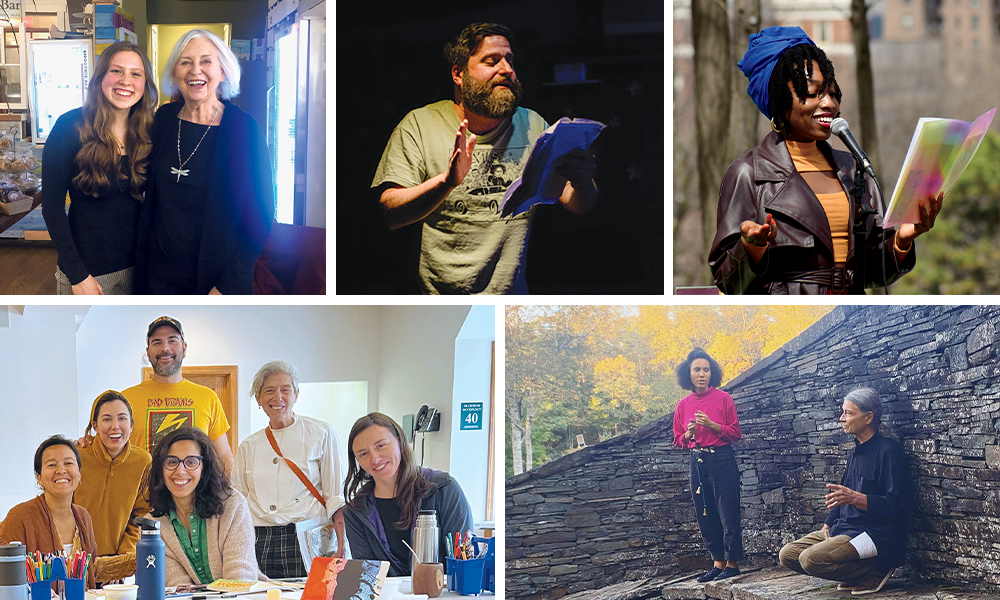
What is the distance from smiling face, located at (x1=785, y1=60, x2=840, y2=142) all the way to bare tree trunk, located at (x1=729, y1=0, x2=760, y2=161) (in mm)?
2608

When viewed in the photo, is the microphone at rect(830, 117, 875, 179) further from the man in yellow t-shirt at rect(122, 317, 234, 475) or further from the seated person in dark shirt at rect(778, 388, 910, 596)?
the man in yellow t-shirt at rect(122, 317, 234, 475)

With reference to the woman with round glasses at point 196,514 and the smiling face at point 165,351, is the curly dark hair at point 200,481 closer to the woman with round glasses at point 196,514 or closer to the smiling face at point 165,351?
the woman with round glasses at point 196,514

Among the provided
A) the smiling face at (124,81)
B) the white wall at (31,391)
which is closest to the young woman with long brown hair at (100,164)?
the smiling face at (124,81)

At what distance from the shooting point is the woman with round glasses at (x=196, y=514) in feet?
8.59

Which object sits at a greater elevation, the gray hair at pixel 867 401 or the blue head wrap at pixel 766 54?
the blue head wrap at pixel 766 54

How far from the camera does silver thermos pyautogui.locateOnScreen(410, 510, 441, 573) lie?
267cm

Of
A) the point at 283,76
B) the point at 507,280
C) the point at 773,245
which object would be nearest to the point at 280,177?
the point at 283,76

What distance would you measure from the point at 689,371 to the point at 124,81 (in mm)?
1764

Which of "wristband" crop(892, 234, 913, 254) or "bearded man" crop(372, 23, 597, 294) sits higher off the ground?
"bearded man" crop(372, 23, 597, 294)

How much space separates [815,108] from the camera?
2.54 meters

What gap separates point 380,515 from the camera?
2680 mm

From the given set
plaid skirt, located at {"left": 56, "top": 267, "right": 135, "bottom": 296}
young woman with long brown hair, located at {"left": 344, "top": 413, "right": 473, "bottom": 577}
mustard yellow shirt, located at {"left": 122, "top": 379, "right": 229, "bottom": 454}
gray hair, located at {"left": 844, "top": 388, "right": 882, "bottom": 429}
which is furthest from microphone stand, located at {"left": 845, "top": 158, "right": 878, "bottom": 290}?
plaid skirt, located at {"left": 56, "top": 267, "right": 135, "bottom": 296}

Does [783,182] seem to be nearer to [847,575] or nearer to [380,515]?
[847,575]

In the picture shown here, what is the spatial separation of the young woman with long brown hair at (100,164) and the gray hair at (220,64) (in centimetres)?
4
